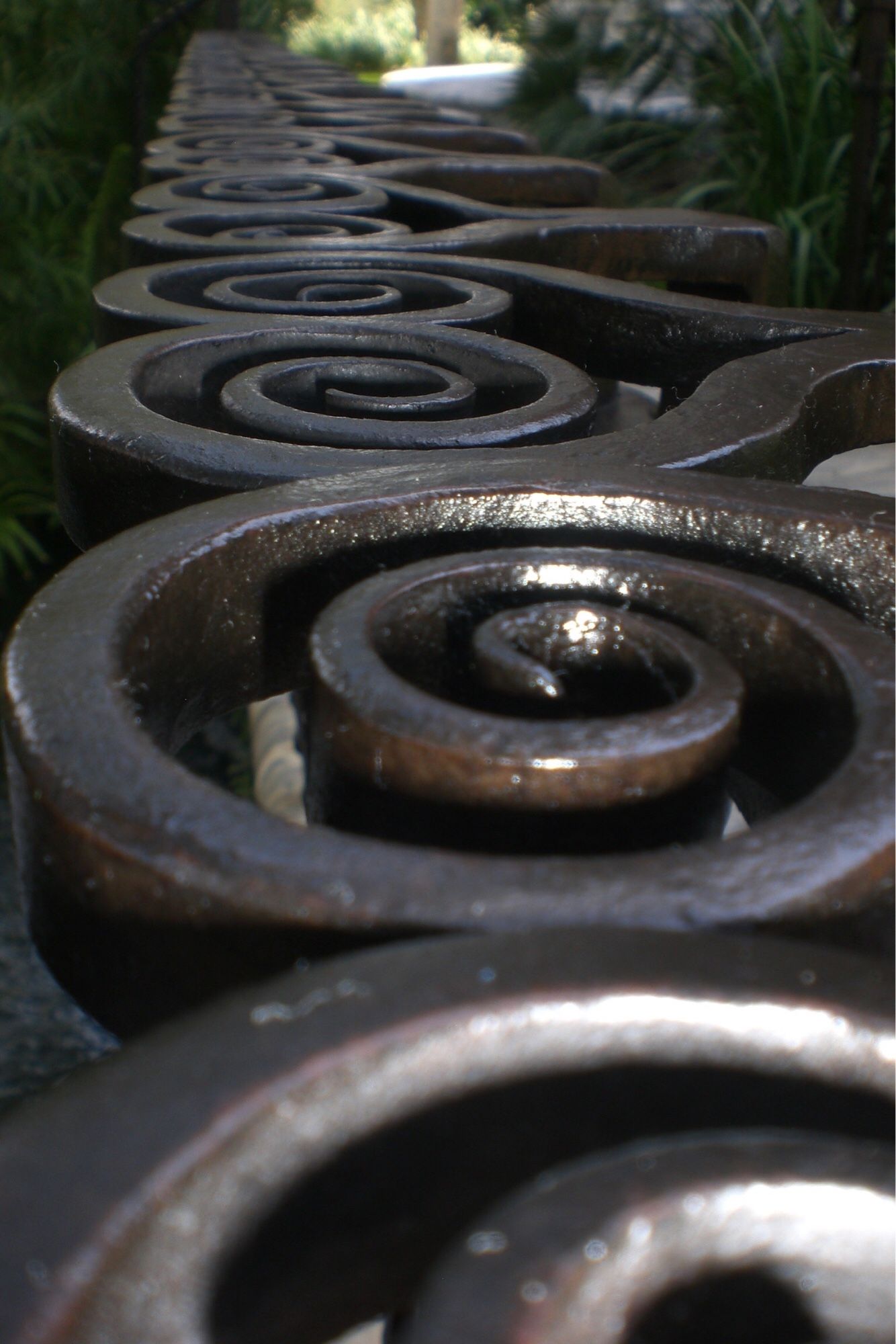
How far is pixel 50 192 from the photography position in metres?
8.52

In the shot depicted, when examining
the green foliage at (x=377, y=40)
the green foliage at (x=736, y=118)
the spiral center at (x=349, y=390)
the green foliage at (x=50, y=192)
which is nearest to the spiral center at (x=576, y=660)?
the spiral center at (x=349, y=390)

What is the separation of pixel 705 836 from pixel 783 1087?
154 millimetres

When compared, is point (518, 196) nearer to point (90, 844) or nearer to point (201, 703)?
point (201, 703)

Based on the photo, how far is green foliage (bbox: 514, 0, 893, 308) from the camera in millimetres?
4910

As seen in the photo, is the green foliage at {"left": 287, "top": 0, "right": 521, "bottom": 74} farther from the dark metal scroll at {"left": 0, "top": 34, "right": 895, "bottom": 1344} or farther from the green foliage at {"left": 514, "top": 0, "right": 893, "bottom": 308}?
the dark metal scroll at {"left": 0, "top": 34, "right": 895, "bottom": 1344}

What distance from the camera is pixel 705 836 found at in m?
0.48

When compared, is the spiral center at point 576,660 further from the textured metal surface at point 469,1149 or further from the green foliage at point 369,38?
the green foliage at point 369,38

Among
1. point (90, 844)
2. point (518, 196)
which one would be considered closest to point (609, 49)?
point (518, 196)

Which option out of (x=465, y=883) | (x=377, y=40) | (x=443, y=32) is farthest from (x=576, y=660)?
(x=377, y=40)

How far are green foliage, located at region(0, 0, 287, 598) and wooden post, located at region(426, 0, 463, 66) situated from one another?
15.0 m

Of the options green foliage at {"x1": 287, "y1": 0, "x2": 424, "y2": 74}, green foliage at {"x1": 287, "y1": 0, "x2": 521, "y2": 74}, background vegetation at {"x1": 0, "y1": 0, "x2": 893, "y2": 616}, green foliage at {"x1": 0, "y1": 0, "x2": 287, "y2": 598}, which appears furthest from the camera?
green foliage at {"x1": 287, "y1": 0, "x2": 424, "y2": 74}

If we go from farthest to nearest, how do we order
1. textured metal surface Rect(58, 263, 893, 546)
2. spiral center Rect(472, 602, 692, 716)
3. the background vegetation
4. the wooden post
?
1. the wooden post
2. the background vegetation
3. textured metal surface Rect(58, 263, 893, 546)
4. spiral center Rect(472, 602, 692, 716)

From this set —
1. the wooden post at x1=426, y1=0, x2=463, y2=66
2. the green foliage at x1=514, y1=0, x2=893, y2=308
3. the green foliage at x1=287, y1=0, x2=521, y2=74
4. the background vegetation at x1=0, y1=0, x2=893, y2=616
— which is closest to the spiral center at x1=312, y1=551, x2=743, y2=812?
the green foliage at x1=514, y1=0, x2=893, y2=308

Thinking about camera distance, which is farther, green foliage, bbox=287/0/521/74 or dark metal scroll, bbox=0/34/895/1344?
green foliage, bbox=287/0/521/74
